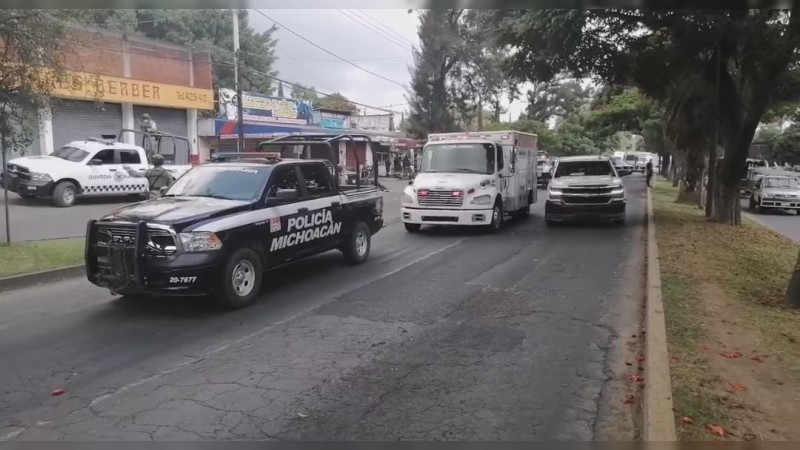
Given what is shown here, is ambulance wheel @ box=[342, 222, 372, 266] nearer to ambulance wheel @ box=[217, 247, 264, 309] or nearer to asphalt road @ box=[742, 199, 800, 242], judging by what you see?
ambulance wheel @ box=[217, 247, 264, 309]

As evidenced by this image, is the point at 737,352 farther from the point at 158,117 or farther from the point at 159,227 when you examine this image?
the point at 158,117

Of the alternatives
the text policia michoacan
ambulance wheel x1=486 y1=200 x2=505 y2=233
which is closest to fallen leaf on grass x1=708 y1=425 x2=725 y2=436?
the text policia michoacan

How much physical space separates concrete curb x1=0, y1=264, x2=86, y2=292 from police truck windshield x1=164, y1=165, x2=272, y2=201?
246 cm

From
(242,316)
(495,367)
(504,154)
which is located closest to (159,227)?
(242,316)

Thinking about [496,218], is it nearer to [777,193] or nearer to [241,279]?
[241,279]

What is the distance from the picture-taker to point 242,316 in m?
6.98

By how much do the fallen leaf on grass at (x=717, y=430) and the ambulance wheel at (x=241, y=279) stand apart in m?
5.04

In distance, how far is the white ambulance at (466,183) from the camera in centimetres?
1382

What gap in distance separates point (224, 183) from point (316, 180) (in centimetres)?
158

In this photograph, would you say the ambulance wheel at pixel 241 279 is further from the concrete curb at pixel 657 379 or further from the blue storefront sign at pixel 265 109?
the blue storefront sign at pixel 265 109

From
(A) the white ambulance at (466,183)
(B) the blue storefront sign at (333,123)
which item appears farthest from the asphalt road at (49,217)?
(B) the blue storefront sign at (333,123)

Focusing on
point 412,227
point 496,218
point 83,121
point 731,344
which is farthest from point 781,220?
point 83,121

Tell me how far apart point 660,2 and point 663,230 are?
1282 centimetres

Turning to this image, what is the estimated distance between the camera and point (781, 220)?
77.3 feet
